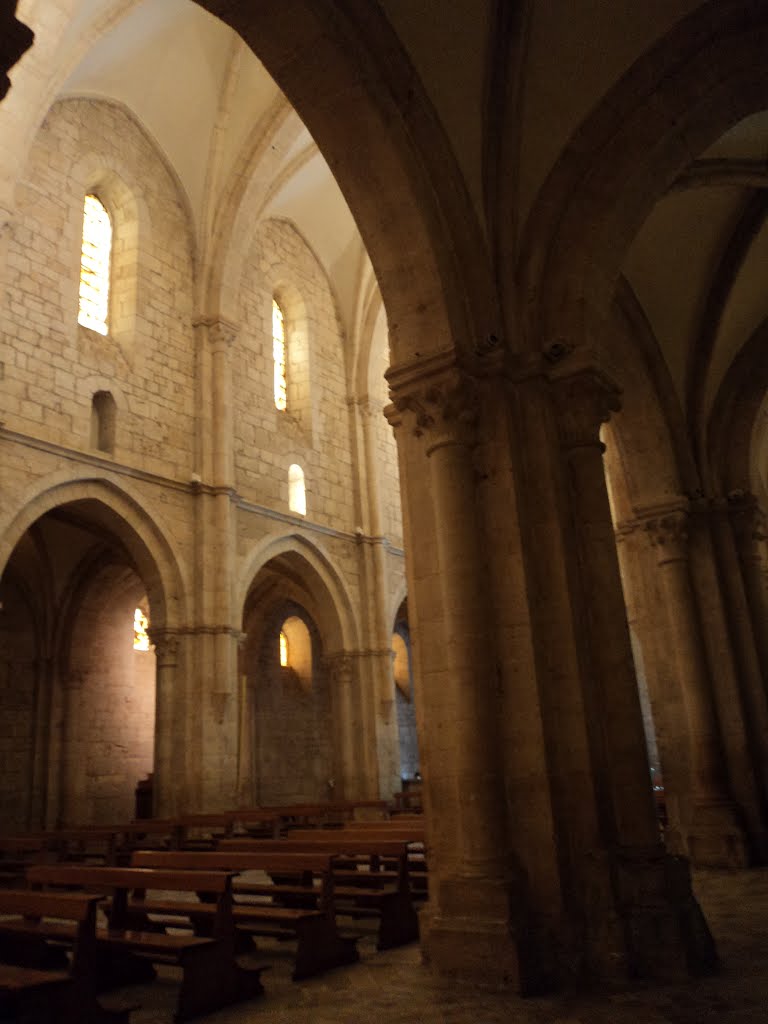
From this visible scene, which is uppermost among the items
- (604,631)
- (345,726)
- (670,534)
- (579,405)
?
(670,534)

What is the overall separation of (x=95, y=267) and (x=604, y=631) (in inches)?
497

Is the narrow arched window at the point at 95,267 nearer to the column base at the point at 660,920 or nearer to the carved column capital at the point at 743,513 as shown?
the carved column capital at the point at 743,513

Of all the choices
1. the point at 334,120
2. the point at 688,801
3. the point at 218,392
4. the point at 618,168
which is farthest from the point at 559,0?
the point at 218,392

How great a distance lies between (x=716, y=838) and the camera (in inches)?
376

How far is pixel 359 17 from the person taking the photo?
20.7 ft

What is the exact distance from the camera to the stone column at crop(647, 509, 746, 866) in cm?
958

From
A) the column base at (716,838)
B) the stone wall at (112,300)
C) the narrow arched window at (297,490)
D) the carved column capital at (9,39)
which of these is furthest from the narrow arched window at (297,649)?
the carved column capital at (9,39)

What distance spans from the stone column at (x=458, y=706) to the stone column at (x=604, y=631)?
791 mm

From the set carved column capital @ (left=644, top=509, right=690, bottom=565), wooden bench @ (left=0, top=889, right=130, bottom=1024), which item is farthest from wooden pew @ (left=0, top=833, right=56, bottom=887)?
carved column capital @ (left=644, top=509, right=690, bottom=565)

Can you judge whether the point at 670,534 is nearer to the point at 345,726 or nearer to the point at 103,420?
the point at 103,420

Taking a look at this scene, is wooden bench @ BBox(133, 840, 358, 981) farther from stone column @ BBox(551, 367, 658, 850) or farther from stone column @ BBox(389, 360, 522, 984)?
stone column @ BBox(551, 367, 658, 850)

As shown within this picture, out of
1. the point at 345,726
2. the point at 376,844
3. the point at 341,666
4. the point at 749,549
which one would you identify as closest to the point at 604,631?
the point at 376,844

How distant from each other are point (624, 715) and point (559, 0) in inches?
215

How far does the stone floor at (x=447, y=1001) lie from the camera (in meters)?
4.30
